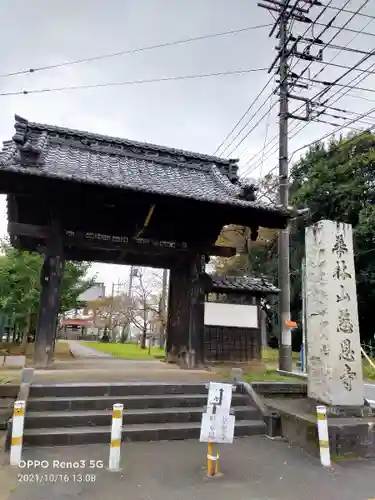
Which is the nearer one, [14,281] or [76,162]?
[76,162]

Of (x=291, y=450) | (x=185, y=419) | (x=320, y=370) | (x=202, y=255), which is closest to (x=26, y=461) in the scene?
(x=185, y=419)

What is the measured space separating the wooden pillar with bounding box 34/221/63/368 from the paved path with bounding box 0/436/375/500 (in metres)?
3.70

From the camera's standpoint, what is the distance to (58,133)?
11.0m

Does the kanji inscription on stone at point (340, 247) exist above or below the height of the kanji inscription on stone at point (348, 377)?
above

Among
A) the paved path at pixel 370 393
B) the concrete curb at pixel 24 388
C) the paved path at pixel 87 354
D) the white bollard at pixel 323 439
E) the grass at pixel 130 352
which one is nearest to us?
the white bollard at pixel 323 439

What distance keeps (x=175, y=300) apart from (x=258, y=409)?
5.08 m

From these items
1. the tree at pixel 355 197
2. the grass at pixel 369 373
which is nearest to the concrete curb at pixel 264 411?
the grass at pixel 369 373

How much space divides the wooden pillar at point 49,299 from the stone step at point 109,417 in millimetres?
2782

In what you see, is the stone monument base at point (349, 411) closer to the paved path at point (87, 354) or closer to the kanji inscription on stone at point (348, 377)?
the kanji inscription on stone at point (348, 377)

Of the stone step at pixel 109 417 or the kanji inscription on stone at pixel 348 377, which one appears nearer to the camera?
the stone step at pixel 109 417

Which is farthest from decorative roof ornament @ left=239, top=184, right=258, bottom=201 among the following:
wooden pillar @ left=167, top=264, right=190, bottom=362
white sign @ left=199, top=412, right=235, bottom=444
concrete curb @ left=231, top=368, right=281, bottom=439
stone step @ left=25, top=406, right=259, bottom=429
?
white sign @ left=199, top=412, right=235, bottom=444

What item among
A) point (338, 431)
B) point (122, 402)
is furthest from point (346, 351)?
point (122, 402)

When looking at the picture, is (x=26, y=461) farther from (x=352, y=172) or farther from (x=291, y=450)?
(x=352, y=172)

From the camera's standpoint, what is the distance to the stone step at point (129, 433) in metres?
5.61
